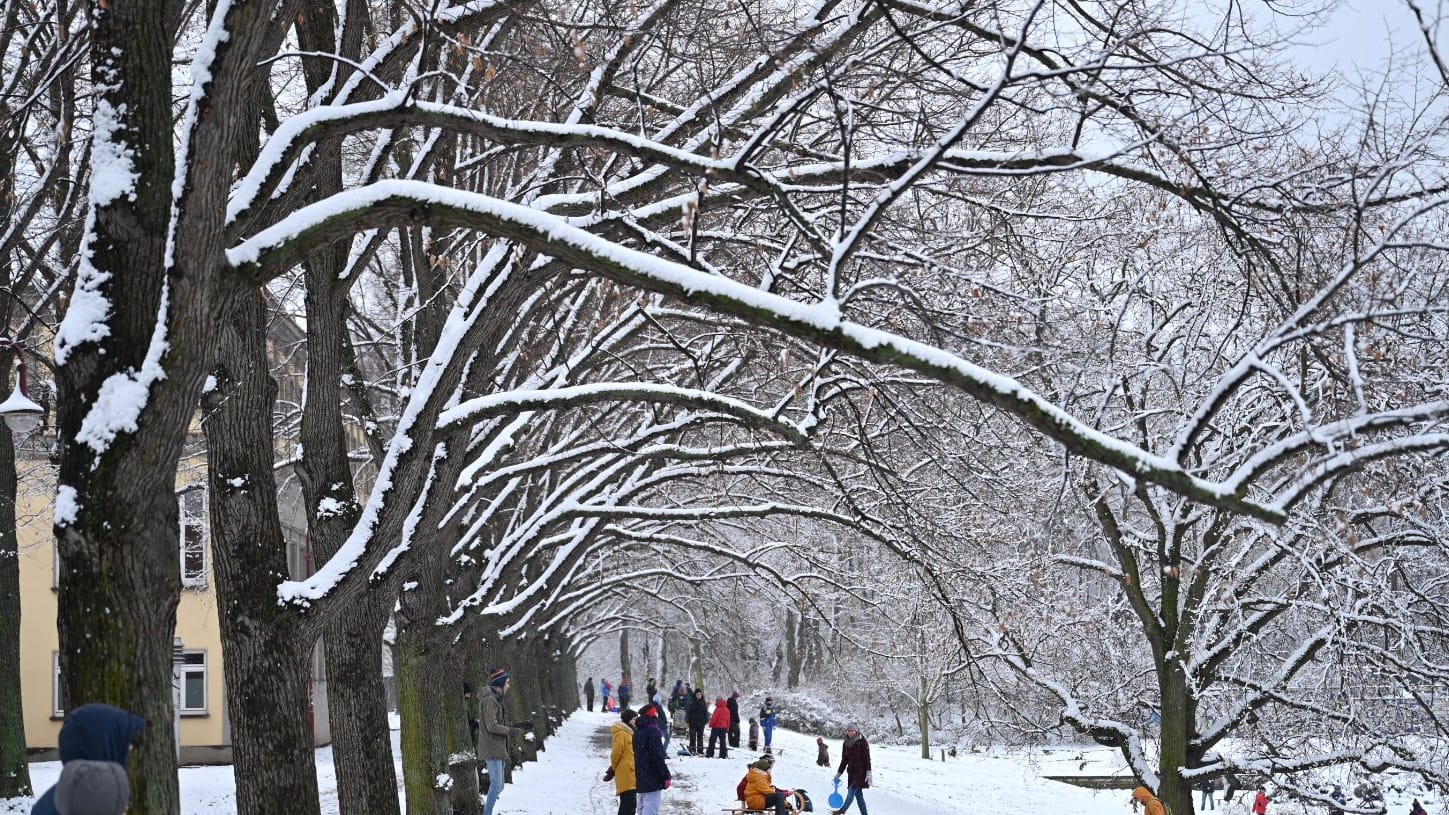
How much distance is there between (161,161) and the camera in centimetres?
608

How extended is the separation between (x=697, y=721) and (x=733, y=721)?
270cm

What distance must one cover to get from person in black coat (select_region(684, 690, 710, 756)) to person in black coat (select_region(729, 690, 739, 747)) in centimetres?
65

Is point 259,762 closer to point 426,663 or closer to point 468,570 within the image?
point 426,663

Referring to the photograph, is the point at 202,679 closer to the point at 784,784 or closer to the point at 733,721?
the point at 733,721

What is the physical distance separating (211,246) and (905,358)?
9.65ft

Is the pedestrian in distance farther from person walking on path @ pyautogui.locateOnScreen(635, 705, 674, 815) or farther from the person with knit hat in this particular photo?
the person with knit hat

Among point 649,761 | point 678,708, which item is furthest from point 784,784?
point 678,708

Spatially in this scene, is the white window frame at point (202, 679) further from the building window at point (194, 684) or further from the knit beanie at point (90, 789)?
the knit beanie at point (90, 789)

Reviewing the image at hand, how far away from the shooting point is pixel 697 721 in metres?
33.3

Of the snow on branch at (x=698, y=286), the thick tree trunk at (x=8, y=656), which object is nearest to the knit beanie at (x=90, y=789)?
the snow on branch at (x=698, y=286)

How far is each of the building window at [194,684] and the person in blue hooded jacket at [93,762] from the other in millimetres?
27244

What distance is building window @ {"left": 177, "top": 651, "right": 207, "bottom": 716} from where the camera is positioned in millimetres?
30781

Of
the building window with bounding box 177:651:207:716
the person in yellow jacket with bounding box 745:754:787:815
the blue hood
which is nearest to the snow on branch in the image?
the blue hood

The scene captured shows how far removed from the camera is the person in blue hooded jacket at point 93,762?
4.95 meters
